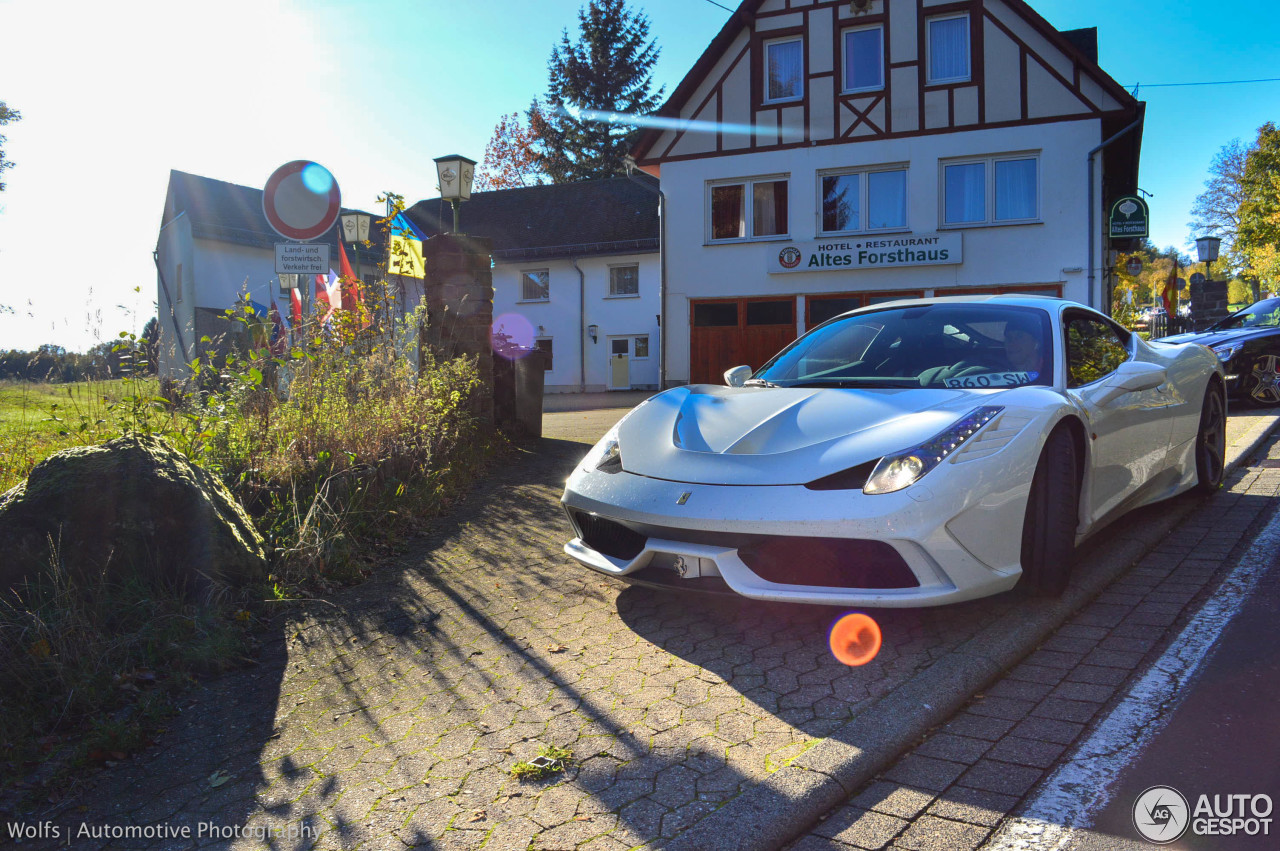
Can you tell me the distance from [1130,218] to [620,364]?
52.1 feet

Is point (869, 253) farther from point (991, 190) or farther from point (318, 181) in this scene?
point (318, 181)

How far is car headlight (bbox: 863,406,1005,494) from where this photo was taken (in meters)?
3.25

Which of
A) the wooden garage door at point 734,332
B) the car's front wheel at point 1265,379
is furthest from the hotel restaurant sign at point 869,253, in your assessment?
the car's front wheel at point 1265,379

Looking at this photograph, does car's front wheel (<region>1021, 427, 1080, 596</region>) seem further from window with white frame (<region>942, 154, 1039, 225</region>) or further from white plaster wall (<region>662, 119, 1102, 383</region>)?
window with white frame (<region>942, 154, 1039, 225</region>)

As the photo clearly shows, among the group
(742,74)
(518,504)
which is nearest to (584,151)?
(742,74)

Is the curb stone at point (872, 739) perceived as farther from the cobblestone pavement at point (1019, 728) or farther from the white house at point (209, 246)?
the white house at point (209, 246)

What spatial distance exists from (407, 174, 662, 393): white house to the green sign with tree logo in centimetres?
1389

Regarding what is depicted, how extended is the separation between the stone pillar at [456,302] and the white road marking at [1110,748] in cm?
575

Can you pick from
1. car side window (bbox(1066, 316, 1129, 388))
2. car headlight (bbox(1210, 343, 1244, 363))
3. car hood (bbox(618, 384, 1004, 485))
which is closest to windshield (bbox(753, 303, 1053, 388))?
car side window (bbox(1066, 316, 1129, 388))

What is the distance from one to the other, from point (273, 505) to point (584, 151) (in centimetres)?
4000

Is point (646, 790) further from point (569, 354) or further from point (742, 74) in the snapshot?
point (569, 354)

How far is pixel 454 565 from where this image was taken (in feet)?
15.4

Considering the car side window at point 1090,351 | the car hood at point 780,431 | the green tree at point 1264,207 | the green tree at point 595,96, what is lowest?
the car hood at point 780,431

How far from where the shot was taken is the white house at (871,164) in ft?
59.3
